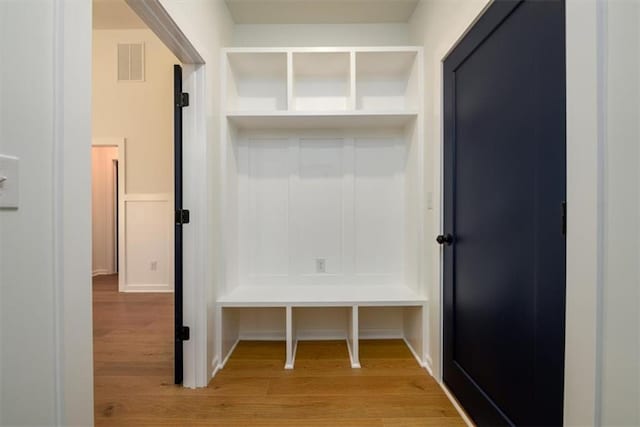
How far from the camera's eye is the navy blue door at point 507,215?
0.95 meters

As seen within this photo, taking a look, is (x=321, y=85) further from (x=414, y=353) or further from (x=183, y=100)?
(x=414, y=353)

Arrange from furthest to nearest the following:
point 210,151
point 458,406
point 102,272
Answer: point 102,272
point 210,151
point 458,406

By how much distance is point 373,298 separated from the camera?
2051 mm

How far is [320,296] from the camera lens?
2.11 m

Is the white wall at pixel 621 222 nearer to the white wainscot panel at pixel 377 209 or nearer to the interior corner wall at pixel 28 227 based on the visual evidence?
the interior corner wall at pixel 28 227

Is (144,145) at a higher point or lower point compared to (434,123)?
higher

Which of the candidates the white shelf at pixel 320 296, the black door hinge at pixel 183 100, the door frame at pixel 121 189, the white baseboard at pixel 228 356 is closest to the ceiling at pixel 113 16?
the door frame at pixel 121 189

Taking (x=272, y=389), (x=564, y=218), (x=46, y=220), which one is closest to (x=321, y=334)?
(x=272, y=389)

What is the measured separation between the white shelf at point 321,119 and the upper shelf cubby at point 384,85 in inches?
6.0

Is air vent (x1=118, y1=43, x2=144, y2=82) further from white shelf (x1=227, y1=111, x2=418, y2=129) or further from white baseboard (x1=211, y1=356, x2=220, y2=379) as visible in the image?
white baseboard (x1=211, y1=356, x2=220, y2=379)

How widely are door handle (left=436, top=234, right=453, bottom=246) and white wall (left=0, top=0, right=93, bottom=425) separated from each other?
5.56ft

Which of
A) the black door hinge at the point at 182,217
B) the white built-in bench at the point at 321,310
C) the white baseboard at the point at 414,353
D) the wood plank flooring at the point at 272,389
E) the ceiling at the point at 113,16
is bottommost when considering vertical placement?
the wood plank flooring at the point at 272,389

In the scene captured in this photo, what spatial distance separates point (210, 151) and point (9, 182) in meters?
1.26

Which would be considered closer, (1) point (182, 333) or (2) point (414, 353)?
(1) point (182, 333)
